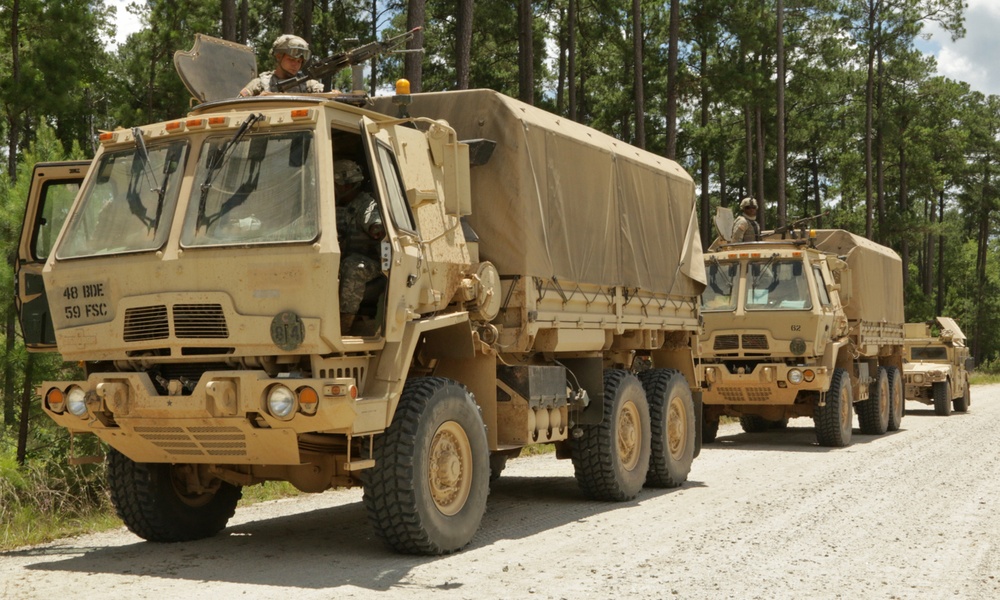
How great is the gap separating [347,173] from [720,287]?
402 inches

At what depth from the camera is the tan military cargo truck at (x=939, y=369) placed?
1021 inches

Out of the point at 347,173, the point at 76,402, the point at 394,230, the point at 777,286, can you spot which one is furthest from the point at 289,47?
the point at 777,286

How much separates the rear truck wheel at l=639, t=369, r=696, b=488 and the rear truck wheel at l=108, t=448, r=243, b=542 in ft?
16.0

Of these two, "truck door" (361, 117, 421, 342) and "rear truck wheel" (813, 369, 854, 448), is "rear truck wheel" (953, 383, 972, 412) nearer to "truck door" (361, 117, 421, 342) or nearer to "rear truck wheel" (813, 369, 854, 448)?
"rear truck wheel" (813, 369, 854, 448)

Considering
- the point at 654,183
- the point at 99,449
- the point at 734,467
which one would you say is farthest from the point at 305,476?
the point at 734,467

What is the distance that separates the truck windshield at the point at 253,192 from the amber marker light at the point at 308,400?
3.03 ft

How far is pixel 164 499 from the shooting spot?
8523 mm

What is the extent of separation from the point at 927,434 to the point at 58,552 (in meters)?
15.5

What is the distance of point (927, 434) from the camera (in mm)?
19984

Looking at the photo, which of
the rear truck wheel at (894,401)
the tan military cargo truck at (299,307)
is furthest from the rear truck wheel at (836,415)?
the tan military cargo truck at (299,307)

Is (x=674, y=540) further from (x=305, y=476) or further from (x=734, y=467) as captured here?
(x=734, y=467)

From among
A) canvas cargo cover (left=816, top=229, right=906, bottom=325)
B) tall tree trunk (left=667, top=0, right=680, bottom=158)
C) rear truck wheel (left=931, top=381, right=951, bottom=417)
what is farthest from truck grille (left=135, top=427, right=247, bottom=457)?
tall tree trunk (left=667, top=0, right=680, bottom=158)

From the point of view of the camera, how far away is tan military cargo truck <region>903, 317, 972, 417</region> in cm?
2594

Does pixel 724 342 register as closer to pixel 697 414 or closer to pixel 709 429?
pixel 709 429
